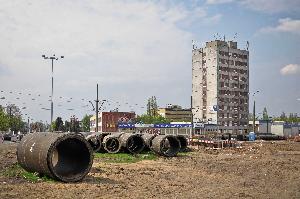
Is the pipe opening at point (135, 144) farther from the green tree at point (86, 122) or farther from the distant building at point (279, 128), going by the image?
the green tree at point (86, 122)

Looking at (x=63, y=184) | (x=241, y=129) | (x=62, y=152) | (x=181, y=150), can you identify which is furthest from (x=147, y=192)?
(x=241, y=129)

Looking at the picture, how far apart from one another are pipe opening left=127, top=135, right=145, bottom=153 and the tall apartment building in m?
88.1

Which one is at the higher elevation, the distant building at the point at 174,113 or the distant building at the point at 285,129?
the distant building at the point at 174,113

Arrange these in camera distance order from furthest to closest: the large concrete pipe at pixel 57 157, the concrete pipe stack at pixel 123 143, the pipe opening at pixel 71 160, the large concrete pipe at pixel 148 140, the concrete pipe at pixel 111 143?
1. the concrete pipe at pixel 111 143
2. the large concrete pipe at pixel 148 140
3. the concrete pipe stack at pixel 123 143
4. the pipe opening at pixel 71 160
5. the large concrete pipe at pixel 57 157

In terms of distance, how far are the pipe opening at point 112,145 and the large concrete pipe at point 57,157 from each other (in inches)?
559

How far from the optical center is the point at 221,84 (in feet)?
414

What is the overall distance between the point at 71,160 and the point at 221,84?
110457mm

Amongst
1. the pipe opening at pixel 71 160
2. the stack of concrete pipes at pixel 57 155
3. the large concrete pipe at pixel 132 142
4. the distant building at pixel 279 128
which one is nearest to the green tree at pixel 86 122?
the distant building at pixel 279 128

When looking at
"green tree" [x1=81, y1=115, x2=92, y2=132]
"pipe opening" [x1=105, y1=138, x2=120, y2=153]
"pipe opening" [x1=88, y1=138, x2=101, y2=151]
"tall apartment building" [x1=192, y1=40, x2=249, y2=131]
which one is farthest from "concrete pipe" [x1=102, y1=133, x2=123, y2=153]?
"green tree" [x1=81, y1=115, x2=92, y2=132]

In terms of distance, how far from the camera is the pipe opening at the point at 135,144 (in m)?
33.1

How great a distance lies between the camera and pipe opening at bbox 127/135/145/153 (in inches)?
1303

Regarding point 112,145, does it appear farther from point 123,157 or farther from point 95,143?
point 123,157

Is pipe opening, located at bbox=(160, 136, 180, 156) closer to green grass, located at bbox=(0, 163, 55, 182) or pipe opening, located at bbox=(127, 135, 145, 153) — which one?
pipe opening, located at bbox=(127, 135, 145, 153)

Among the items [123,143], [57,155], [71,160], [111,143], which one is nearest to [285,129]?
[111,143]
